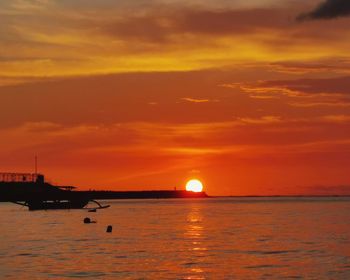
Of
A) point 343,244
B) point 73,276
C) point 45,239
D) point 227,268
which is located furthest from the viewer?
point 45,239

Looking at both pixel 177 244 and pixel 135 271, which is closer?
pixel 135 271

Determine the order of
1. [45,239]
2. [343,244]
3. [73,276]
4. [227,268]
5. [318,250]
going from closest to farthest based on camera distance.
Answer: [73,276] < [227,268] < [318,250] < [343,244] < [45,239]

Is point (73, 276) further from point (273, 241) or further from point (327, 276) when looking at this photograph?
point (273, 241)

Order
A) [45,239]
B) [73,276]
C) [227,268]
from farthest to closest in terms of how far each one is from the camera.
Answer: [45,239]
[227,268]
[73,276]

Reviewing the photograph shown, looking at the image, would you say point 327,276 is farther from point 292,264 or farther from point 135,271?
point 135,271

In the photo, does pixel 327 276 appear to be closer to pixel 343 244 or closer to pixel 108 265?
pixel 108 265

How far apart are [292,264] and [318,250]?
14.8m

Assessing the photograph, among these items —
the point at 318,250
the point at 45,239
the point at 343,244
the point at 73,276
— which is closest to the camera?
the point at 73,276

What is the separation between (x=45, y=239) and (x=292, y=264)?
4309cm

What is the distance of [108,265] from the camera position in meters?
67.3

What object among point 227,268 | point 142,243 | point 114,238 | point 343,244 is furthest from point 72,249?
point 343,244

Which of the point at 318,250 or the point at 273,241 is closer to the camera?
the point at 318,250

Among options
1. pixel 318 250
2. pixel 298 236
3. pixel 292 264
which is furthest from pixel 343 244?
pixel 292 264

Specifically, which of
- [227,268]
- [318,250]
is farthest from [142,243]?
[227,268]
